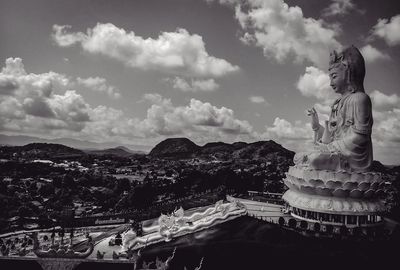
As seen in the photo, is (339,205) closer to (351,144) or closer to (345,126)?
(351,144)

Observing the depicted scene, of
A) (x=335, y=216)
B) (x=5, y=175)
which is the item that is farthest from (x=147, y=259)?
(x=5, y=175)

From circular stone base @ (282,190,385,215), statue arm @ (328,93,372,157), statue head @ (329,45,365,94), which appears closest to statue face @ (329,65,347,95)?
statue head @ (329,45,365,94)

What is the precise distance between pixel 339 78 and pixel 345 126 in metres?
2.06

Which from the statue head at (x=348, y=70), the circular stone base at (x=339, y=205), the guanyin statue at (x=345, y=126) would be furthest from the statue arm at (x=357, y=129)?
the circular stone base at (x=339, y=205)

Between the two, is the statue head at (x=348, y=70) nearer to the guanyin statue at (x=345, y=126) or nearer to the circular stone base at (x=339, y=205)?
the guanyin statue at (x=345, y=126)

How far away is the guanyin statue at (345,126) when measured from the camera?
14.1 m

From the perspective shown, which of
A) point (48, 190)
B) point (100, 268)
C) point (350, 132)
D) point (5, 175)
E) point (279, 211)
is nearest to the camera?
point (100, 268)

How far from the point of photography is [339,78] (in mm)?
15586

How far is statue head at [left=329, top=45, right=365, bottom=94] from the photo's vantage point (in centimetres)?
1529

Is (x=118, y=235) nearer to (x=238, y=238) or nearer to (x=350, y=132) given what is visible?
(x=238, y=238)

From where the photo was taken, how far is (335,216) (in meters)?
13.0

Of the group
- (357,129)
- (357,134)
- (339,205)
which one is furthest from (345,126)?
(339,205)

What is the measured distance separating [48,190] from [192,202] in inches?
669

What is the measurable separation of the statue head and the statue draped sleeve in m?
0.66
